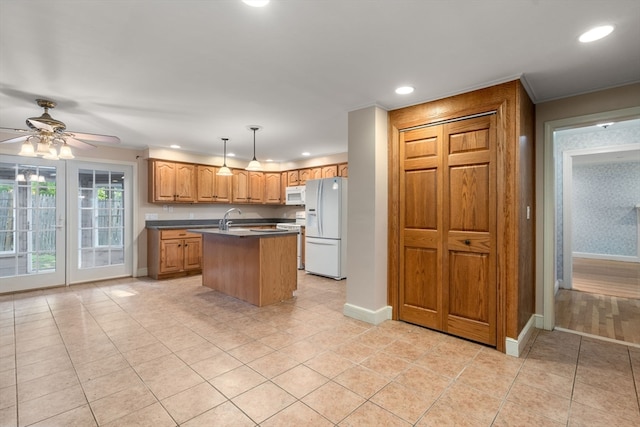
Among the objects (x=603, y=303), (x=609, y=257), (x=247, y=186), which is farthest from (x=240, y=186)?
(x=609, y=257)

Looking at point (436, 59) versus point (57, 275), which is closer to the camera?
point (436, 59)

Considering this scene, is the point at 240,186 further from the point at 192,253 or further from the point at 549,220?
the point at 549,220

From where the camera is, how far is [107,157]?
17.4 ft

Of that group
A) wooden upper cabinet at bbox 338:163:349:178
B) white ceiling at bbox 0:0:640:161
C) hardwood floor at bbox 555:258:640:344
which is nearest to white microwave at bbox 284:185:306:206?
wooden upper cabinet at bbox 338:163:349:178

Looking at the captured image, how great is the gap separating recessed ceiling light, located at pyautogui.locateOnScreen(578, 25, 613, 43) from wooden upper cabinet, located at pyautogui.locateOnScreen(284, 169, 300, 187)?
5375 mm

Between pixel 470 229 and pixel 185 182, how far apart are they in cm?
505

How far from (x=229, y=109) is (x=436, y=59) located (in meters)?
2.27

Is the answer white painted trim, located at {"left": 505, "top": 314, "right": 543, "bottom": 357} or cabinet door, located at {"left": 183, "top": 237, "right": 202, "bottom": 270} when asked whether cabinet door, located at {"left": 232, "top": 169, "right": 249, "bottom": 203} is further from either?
white painted trim, located at {"left": 505, "top": 314, "right": 543, "bottom": 357}

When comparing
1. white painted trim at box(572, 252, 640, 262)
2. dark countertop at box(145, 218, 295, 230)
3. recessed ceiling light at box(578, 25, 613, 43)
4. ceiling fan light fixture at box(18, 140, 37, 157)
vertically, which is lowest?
white painted trim at box(572, 252, 640, 262)

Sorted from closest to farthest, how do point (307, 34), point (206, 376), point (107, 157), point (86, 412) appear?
point (86, 412) → point (307, 34) → point (206, 376) → point (107, 157)

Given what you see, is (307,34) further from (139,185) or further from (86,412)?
(139,185)

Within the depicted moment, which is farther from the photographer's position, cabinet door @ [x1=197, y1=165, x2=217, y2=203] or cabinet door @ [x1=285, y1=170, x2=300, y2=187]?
cabinet door @ [x1=285, y1=170, x2=300, y2=187]

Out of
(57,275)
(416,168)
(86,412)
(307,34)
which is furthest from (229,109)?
(57,275)

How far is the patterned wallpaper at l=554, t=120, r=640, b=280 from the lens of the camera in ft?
14.9
